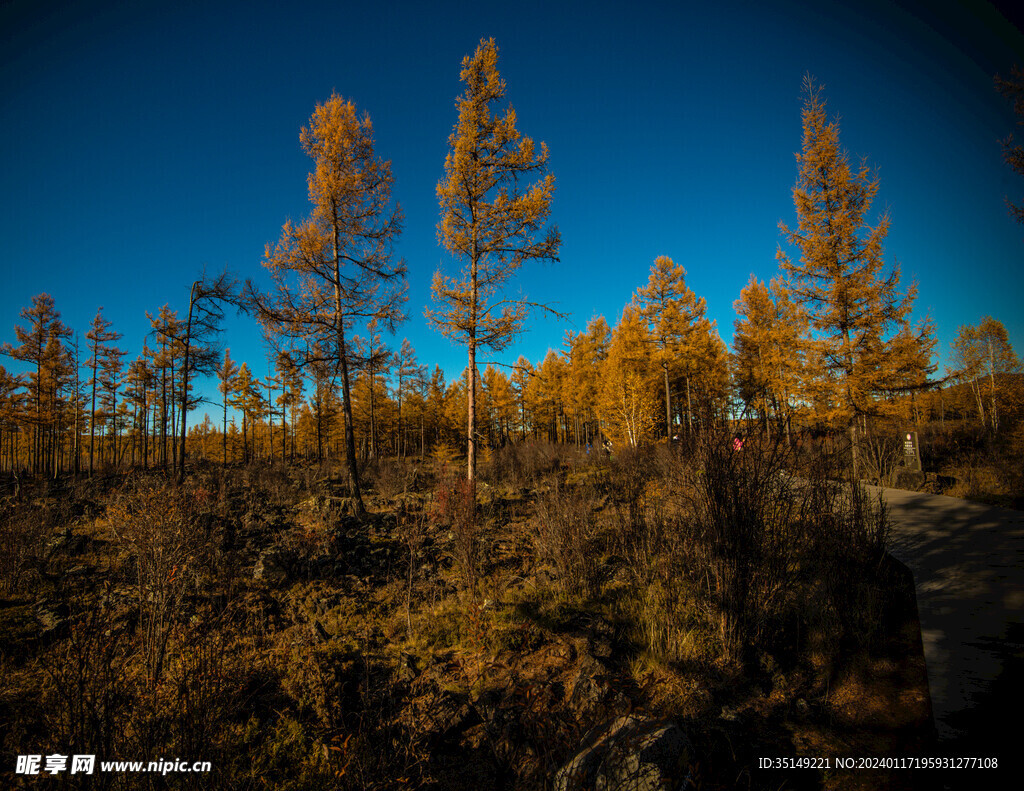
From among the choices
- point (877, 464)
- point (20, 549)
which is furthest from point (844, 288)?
point (20, 549)

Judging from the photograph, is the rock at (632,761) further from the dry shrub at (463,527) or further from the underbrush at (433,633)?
the dry shrub at (463,527)

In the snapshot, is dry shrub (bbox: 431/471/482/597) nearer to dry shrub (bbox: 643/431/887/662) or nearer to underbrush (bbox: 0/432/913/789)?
underbrush (bbox: 0/432/913/789)

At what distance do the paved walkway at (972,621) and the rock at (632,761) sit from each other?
66.3 inches

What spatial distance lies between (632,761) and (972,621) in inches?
147

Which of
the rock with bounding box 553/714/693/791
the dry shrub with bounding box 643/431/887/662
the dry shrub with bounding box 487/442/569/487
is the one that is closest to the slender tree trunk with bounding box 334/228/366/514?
the dry shrub with bounding box 487/442/569/487

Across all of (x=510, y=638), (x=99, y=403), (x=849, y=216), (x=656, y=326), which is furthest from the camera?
(x=99, y=403)

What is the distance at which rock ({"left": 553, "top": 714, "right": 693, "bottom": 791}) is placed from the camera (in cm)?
201

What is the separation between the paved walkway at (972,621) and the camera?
7.69ft

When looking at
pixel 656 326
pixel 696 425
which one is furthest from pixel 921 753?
pixel 656 326

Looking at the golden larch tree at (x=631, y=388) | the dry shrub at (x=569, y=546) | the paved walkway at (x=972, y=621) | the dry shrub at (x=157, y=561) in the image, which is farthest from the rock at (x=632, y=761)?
the golden larch tree at (x=631, y=388)

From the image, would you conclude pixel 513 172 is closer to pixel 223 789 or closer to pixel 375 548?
pixel 375 548

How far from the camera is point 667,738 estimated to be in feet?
7.17

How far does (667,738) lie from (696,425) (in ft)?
8.99

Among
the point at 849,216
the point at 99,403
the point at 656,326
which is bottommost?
the point at 99,403
